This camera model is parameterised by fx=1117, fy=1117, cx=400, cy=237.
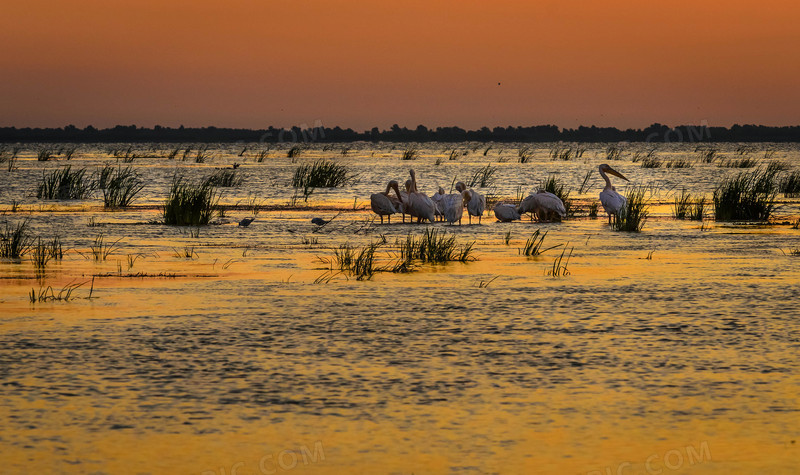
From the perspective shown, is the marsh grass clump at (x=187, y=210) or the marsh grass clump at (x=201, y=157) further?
the marsh grass clump at (x=201, y=157)

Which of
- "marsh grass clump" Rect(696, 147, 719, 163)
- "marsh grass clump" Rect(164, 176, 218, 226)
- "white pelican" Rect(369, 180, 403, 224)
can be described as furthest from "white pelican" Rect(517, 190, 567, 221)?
"marsh grass clump" Rect(696, 147, 719, 163)

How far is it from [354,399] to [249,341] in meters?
1.78

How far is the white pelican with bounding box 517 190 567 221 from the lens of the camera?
1838cm

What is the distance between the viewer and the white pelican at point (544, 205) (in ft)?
60.3

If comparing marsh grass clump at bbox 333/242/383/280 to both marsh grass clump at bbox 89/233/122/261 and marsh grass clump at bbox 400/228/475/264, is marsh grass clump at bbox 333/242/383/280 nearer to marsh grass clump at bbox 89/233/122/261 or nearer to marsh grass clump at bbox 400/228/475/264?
marsh grass clump at bbox 400/228/475/264

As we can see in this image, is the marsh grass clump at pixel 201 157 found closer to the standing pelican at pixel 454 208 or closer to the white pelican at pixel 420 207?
the white pelican at pixel 420 207

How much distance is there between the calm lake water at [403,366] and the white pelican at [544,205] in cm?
531

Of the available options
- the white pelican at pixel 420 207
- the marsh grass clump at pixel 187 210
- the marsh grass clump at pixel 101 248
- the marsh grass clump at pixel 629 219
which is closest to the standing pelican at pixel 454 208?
the white pelican at pixel 420 207

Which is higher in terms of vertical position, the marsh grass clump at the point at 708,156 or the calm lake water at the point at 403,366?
the calm lake water at the point at 403,366

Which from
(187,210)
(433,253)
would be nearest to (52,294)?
(433,253)

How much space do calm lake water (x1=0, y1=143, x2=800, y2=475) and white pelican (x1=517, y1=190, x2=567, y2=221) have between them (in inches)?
209

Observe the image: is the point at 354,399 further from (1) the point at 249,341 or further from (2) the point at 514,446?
(1) the point at 249,341

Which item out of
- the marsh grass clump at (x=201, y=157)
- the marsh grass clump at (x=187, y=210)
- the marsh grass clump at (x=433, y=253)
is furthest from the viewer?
the marsh grass clump at (x=201, y=157)

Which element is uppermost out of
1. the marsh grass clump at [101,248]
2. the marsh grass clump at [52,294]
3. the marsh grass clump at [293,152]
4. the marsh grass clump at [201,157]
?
the marsh grass clump at [52,294]
